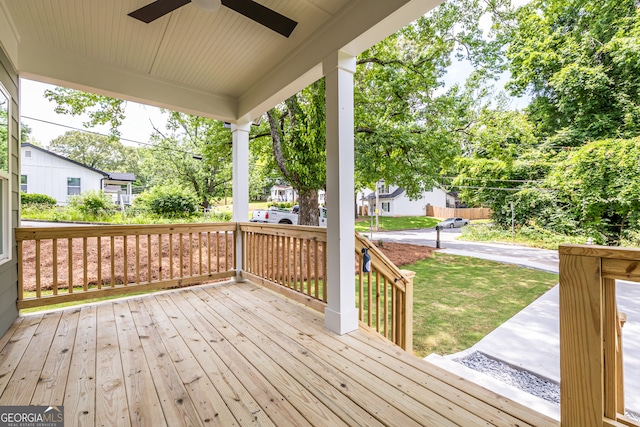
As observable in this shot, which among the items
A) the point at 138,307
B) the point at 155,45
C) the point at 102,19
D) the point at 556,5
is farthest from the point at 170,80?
the point at 556,5

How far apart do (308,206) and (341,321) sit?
401cm

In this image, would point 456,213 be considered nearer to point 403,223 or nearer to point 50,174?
point 403,223

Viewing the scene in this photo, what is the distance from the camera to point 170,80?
3248 millimetres

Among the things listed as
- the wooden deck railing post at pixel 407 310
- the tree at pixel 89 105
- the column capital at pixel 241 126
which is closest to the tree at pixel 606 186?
the wooden deck railing post at pixel 407 310

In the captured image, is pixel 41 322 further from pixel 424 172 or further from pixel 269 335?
pixel 424 172

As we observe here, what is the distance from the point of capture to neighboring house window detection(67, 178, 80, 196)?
5.48 meters

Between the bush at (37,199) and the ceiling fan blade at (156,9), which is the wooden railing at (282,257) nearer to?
the ceiling fan blade at (156,9)

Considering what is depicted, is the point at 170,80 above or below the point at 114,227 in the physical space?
above

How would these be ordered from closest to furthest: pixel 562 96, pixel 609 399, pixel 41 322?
pixel 609 399 → pixel 41 322 → pixel 562 96

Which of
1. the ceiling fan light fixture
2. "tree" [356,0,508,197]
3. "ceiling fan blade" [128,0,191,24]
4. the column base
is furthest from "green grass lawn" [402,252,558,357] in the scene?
"ceiling fan blade" [128,0,191,24]

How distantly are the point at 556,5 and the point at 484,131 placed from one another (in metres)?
2.50

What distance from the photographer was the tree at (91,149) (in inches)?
243

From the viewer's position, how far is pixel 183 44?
8.38ft

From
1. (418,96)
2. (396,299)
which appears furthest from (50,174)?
(418,96)
